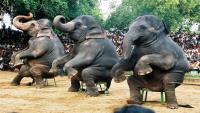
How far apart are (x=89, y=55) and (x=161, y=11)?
26.8 metres

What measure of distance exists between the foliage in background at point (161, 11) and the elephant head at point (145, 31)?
994 inches

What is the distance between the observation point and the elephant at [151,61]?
10469 mm

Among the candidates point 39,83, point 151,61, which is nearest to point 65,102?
point 151,61

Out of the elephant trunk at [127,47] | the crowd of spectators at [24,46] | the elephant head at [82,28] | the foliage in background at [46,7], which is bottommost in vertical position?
the elephant trunk at [127,47]

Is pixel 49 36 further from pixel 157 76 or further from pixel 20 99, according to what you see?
pixel 157 76

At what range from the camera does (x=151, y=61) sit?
10.5 metres

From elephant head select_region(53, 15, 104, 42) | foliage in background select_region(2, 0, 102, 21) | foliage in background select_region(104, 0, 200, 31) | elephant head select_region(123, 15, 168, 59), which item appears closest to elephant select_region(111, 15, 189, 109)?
elephant head select_region(123, 15, 168, 59)

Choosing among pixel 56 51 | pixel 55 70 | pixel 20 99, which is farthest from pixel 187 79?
pixel 20 99

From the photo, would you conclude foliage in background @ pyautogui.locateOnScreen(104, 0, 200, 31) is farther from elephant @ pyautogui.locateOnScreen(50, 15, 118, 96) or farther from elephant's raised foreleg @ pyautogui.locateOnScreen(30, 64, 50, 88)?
elephant @ pyautogui.locateOnScreen(50, 15, 118, 96)

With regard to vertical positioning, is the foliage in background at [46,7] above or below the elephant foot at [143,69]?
above

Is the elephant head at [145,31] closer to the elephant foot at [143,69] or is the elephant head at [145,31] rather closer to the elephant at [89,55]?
the elephant foot at [143,69]

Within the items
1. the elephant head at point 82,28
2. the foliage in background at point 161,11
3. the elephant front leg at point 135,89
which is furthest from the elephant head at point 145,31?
the foliage in background at point 161,11

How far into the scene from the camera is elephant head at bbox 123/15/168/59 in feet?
35.1

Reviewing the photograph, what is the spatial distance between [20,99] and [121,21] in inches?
1297
